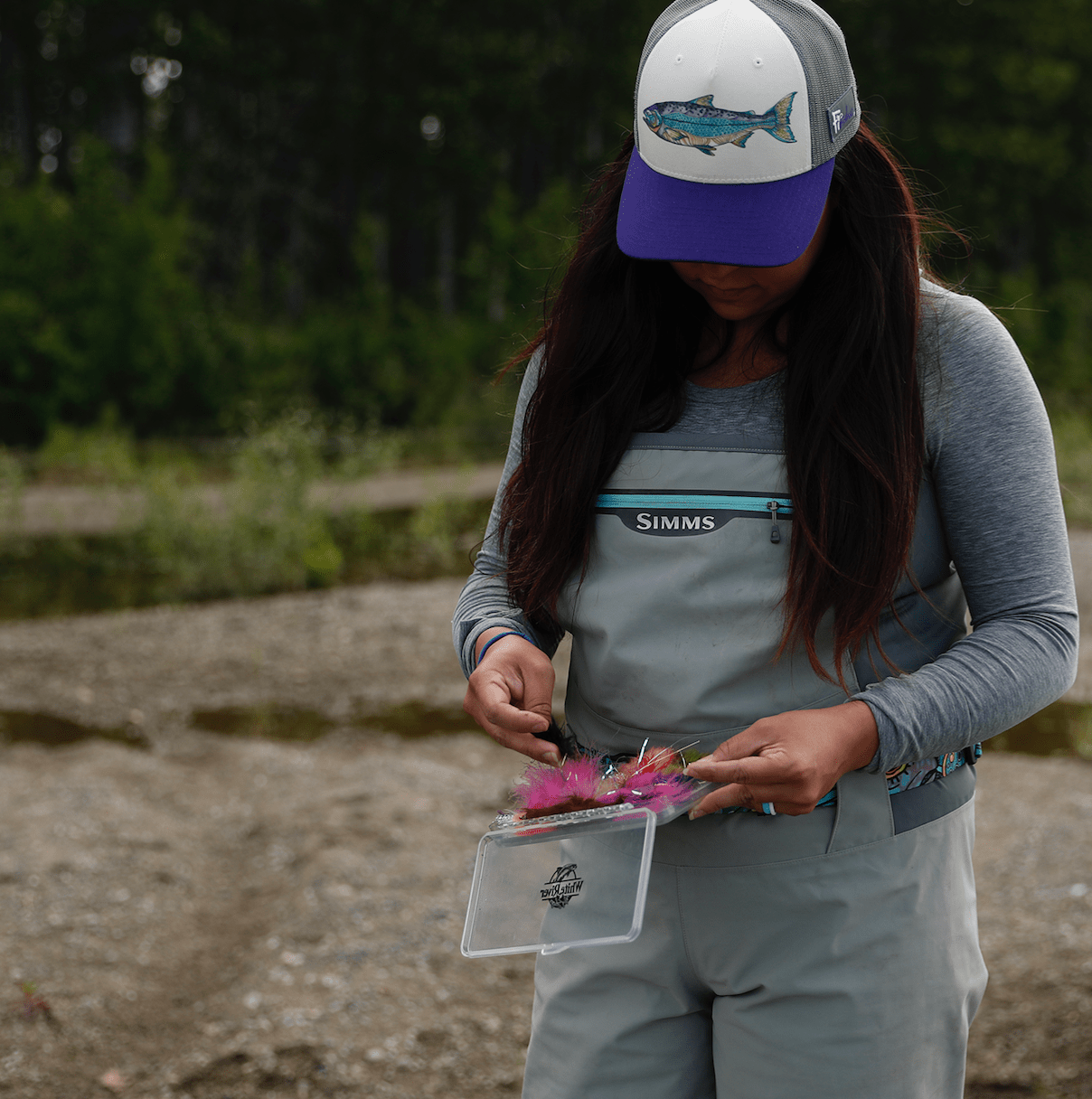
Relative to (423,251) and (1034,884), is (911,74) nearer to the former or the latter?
(423,251)

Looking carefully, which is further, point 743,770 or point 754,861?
point 754,861

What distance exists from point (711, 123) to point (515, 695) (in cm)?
59

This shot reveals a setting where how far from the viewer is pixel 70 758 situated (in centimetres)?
418

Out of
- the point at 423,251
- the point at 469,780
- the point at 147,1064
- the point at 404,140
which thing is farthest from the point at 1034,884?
the point at 423,251

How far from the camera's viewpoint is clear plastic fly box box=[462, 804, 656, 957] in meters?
1.10

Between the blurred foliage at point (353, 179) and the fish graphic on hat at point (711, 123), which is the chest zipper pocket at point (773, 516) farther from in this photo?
the blurred foliage at point (353, 179)

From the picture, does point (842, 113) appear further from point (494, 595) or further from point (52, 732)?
point (52, 732)

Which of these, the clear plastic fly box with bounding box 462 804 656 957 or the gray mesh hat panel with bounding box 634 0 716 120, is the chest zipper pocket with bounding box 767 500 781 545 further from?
the gray mesh hat panel with bounding box 634 0 716 120

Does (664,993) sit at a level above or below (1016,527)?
below

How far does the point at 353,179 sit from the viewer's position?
78.0ft

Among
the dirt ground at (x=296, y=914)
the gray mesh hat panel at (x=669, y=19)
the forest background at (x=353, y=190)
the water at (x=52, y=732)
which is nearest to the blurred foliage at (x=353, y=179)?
the forest background at (x=353, y=190)

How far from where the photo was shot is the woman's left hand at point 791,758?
1.01 meters

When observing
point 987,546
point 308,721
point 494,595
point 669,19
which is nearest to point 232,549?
point 308,721

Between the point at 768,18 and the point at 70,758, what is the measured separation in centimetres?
384
